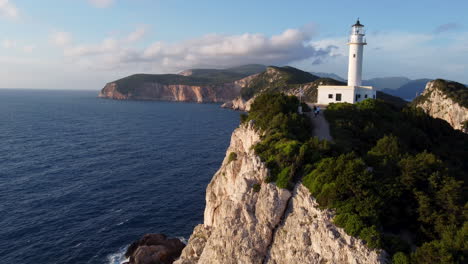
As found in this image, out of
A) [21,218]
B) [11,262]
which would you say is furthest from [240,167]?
[21,218]

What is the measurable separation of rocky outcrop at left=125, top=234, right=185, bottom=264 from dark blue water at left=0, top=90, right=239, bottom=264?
2.30 m

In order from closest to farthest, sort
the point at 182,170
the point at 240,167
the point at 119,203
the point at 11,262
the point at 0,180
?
the point at 240,167
the point at 11,262
the point at 119,203
the point at 0,180
the point at 182,170

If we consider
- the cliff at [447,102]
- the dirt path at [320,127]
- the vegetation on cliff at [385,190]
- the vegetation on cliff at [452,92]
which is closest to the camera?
the vegetation on cliff at [385,190]

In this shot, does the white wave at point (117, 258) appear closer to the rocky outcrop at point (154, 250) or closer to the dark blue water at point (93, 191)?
the dark blue water at point (93, 191)

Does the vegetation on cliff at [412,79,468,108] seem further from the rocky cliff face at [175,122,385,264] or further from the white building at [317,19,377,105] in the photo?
the rocky cliff face at [175,122,385,264]

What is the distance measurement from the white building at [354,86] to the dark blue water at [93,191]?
2437 centimetres

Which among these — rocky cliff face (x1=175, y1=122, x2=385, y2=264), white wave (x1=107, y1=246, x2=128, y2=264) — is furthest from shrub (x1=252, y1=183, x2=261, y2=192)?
white wave (x1=107, y1=246, x2=128, y2=264)

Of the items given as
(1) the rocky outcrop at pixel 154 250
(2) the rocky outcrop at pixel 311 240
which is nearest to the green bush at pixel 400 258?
(2) the rocky outcrop at pixel 311 240

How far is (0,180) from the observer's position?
46406 millimetres

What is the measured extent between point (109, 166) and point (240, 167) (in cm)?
3875

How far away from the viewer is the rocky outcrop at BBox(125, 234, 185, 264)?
1133 inches

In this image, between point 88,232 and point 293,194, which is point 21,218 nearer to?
point 88,232

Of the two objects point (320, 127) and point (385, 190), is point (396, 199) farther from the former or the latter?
point (320, 127)

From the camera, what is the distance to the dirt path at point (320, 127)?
1115 inches
